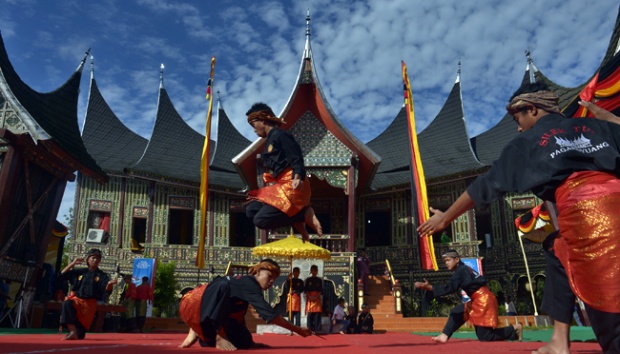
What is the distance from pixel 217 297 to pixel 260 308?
576 millimetres

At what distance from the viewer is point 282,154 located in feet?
15.4

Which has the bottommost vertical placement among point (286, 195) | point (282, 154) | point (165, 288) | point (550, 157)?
point (165, 288)

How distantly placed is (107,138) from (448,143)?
14997 millimetres

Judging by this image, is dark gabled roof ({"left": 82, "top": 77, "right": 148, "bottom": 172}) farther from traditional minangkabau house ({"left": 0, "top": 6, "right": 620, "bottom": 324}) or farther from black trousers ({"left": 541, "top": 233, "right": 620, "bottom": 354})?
black trousers ({"left": 541, "top": 233, "right": 620, "bottom": 354})

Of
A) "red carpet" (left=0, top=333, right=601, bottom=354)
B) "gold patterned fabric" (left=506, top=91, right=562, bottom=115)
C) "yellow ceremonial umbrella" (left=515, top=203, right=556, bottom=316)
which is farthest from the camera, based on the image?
"yellow ceremonial umbrella" (left=515, top=203, right=556, bottom=316)

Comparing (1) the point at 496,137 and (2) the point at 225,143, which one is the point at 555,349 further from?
(2) the point at 225,143

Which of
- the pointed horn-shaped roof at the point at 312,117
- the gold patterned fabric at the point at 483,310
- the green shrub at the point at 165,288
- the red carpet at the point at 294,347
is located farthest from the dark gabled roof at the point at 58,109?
the gold patterned fabric at the point at 483,310

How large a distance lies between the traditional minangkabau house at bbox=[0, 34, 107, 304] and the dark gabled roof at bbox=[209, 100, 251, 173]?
8.47m

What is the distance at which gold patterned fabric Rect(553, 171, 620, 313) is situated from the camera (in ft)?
6.46

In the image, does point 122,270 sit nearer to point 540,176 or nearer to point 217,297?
point 217,297

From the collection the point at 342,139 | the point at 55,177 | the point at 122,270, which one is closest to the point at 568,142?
the point at 55,177

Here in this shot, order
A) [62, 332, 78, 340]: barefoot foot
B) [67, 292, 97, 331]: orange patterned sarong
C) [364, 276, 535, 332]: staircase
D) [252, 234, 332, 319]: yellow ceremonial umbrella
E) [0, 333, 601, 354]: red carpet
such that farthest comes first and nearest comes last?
[364, 276, 535, 332]: staircase → [252, 234, 332, 319]: yellow ceremonial umbrella → [67, 292, 97, 331]: orange patterned sarong → [62, 332, 78, 340]: barefoot foot → [0, 333, 601, 354]: red carpet

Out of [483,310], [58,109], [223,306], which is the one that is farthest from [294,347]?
[58,109]

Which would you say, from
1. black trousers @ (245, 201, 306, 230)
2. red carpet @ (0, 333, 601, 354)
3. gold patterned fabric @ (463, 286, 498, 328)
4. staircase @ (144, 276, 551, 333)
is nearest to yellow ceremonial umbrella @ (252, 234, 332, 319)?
staircase @ (144, 276, 551, 333)
